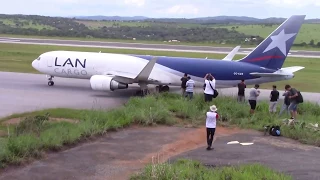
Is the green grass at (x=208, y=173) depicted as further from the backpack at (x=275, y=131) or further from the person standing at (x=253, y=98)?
the person standing at (x=253, y=98)

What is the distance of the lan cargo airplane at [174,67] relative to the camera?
31.6m

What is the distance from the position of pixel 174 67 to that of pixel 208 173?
20.2 metres

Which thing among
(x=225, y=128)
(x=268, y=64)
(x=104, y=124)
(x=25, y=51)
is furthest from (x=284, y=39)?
(x=25, y=51)

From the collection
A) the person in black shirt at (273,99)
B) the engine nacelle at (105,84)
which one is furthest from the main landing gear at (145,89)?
the person in black shirt at (273,99)

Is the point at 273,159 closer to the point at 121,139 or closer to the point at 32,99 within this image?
the point at 121,139

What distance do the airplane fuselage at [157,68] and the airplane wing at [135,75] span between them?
0.23 feet

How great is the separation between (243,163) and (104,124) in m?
7.06

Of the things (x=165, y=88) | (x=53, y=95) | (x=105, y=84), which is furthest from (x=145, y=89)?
(x=53, y=95)

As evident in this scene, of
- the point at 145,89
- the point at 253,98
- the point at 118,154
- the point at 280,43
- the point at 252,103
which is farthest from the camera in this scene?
the point at 145,89

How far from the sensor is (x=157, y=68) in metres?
34.4

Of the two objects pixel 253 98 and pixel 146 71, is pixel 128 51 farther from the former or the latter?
pixel 253 98

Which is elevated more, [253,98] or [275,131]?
[253,98]

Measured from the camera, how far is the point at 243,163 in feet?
52.7

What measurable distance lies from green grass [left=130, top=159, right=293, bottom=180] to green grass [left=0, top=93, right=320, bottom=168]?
4321 mm
